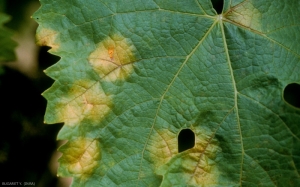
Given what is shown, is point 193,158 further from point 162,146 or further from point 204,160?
point 162,146

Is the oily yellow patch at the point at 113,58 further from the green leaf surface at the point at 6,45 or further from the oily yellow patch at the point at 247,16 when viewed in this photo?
the green leaf surface at the point at 6,45

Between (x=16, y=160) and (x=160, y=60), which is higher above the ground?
(x=160, y=60)

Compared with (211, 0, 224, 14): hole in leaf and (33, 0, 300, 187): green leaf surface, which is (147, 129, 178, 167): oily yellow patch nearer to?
(33, 0, 300, 187): green leaf surface

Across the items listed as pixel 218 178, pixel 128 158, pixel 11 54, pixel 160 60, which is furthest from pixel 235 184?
pixel 11 54

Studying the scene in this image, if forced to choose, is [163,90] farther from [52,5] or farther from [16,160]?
[16,160]

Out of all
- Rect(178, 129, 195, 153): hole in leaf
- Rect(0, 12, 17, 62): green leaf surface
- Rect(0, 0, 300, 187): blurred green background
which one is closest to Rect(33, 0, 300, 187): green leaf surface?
Rect(178, 129, 195, 153): hole in leaf

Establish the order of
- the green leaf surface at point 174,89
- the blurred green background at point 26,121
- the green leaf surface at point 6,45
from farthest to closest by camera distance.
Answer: the blurred green background at point 26,121 → the green leaf surface at point 6,45 → the green leaf surface at point 174,89

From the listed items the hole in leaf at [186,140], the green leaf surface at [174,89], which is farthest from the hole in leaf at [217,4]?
the hole in leaf at [186,140]
